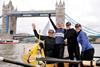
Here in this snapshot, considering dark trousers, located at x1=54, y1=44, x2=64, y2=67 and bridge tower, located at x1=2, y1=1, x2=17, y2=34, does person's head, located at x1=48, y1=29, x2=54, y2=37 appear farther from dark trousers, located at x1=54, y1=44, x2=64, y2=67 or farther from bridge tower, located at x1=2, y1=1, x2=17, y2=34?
bridge tower, located at x1=2, y1=1, x2=17, y2=34

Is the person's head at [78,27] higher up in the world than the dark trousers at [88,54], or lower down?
higher up

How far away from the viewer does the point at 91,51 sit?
6742 mm

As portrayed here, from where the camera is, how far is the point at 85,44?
6.72 meters

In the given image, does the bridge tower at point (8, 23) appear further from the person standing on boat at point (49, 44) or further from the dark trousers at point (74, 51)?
the dark trousers at point (74, 51)

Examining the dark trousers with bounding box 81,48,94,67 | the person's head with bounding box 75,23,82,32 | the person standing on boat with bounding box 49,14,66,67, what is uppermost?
the person's head with bounding box 75,23,82,32

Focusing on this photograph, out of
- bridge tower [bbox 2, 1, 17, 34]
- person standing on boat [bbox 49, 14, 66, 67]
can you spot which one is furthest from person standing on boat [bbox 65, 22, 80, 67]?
bridge tower [bbox 2, 1, 17, 34]

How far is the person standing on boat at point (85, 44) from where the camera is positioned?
22.0ft

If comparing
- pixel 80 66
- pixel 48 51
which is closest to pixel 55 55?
pixel 48 51

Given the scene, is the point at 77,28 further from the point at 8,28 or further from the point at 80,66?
the point at 8,28

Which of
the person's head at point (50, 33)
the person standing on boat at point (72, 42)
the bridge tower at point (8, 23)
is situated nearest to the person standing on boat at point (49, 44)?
the person's head at point (50, 33)

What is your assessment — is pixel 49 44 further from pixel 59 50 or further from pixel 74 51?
pixel 74 51

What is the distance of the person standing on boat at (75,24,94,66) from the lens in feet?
22.0

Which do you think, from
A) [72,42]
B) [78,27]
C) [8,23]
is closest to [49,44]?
[72,42]

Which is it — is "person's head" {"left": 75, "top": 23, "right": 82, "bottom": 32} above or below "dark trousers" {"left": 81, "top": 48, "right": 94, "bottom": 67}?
above
